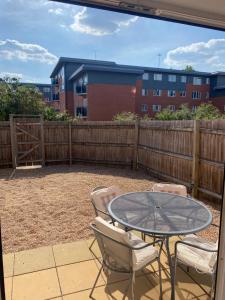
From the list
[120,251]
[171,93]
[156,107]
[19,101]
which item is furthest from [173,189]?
[171,93]

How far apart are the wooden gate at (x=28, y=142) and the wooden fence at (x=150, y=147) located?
233 mm

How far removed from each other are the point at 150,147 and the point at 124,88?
Answer: 13531 mm

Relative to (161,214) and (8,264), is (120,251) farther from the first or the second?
(8,264)

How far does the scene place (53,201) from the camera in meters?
5.21

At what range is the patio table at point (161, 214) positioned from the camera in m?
2.21

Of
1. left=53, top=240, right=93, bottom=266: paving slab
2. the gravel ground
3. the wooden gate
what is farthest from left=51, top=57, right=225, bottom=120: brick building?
left=53, top=240, right=93, bottom=266: paving slab

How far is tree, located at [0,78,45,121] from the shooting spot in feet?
41.8

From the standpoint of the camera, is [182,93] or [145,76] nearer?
[145,76]

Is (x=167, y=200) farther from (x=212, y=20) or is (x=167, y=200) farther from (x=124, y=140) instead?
(x=124, y=140)

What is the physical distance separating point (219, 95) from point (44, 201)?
26.2 metres

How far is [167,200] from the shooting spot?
9.57 ft

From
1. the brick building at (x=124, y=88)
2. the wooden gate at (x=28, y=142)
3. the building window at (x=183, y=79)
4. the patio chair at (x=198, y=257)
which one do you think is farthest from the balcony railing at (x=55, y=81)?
the patio chair at (x=198, y=257)

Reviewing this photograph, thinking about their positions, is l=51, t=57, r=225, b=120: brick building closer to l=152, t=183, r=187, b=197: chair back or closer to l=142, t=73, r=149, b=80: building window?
l=142, t=73, r=149, b=80: building window

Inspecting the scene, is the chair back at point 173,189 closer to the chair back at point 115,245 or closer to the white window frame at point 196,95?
the chair back at point 115,245
